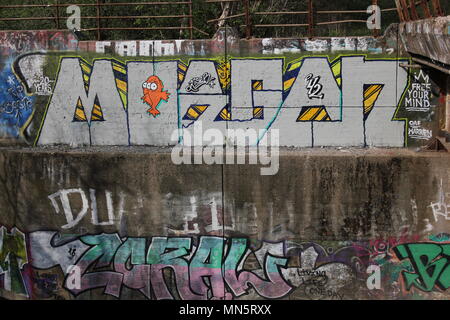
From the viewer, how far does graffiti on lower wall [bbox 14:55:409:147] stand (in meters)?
14.8

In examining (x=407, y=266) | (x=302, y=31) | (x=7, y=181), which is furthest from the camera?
(x=302, y=31)

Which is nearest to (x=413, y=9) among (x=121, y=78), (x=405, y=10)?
(x=405, y=10)

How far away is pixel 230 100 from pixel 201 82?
869mm

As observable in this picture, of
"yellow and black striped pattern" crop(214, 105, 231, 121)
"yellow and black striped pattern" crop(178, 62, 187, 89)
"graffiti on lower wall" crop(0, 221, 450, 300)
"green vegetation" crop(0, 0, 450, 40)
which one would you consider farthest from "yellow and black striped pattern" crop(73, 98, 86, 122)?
"green vegetation" crop(0, 0, 450, 40)

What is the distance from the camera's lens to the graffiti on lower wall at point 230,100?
1475cm

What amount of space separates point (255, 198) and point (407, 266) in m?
3.90

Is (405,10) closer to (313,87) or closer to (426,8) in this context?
(426,8)

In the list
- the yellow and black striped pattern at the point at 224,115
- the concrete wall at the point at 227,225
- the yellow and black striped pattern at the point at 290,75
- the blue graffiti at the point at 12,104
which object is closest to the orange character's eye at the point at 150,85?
the concrete wall at the point at 227,225

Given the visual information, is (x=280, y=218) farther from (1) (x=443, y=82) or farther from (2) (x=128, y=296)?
Answer: (1) (x=443, y=82)

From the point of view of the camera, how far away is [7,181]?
14.9 metres

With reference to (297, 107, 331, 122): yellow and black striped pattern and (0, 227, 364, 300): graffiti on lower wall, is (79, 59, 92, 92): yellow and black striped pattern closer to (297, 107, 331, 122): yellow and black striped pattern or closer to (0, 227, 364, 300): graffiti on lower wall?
(0, 227, 364, 300): graffiti on lower wall

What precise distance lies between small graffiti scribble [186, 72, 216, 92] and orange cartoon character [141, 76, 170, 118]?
0.66m

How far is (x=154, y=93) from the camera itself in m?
15.3

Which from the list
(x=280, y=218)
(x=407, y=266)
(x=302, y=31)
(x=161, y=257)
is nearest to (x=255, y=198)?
(x=280, y=218)
